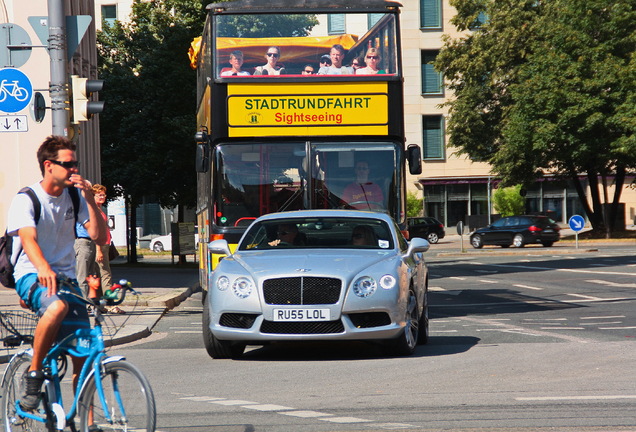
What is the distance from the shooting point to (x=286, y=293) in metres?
10.2

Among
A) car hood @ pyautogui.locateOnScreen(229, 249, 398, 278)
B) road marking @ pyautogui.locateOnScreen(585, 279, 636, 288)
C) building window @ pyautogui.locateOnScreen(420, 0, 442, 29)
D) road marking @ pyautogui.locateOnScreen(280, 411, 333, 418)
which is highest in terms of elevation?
building window @ pyautogui.locateOnScreen(420, 0, 442, 29)

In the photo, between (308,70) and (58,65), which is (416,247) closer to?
(308,70)

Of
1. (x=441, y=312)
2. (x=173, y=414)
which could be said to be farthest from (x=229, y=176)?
(x=173, y=414)

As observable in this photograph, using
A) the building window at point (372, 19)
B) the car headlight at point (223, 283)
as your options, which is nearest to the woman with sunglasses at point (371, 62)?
the building window at point (372, 19)

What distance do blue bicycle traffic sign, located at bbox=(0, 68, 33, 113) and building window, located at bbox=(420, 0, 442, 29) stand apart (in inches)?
2134

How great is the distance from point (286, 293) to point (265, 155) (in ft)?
16.5

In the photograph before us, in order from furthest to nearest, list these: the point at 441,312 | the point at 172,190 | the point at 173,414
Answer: the point at 172,190 < the point at 441,312 < the point at 173,414

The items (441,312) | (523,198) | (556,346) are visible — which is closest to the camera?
(556,346)

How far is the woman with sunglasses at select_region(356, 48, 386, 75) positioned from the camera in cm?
1516

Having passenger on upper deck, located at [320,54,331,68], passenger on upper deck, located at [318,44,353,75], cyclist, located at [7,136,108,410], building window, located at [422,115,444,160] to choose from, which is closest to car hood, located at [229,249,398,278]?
cyclist, located at [7,136,108,410]

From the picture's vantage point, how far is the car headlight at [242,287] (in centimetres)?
1030

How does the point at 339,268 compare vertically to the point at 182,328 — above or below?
above

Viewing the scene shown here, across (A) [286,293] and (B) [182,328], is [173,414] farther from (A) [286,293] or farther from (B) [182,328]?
(B) [182,328]

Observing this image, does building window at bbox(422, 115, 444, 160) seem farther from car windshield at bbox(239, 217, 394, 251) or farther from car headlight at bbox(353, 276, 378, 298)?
car headlight at bbox(353, 276, 378, 298)
